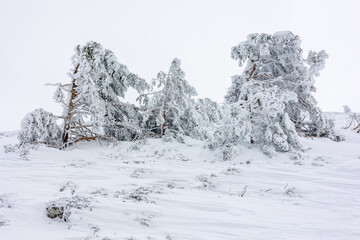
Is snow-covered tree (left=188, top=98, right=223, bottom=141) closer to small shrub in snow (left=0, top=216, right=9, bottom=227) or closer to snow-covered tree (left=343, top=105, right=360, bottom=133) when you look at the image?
snow-covered tree (left=343, top=105, right=360, bottom=133)

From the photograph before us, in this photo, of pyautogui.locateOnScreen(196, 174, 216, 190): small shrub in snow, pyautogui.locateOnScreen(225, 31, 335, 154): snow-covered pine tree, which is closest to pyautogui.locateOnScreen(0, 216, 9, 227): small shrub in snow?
pyautogui.locateOnScreen(196, 174, 216, 190): small shrub in snow

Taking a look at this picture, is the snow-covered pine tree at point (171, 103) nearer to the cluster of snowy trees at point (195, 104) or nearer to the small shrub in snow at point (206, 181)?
the cluster of snowy trees at point (195, 104)

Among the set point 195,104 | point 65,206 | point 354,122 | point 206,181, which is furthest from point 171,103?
point 354,122

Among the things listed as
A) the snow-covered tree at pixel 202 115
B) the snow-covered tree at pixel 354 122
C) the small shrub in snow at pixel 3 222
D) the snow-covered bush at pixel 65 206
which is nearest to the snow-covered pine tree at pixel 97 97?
the snow-covered tree at pixel 202 115

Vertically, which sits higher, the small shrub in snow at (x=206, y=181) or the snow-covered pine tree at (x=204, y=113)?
the snow-covered pine tree at (x=204, y=113)

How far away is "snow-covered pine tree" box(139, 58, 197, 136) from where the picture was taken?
11.3 m

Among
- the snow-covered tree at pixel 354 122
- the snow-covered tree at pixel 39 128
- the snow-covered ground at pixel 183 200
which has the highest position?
the snow-covered tree at pixel 354 122

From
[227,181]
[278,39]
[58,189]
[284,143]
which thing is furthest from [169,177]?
[278,39]

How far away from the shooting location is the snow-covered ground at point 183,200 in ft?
8.55

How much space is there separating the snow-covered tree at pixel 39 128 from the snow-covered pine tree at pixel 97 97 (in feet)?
1.68

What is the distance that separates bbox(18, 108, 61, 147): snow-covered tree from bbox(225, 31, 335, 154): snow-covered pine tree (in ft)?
22.8

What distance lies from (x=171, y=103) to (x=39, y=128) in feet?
18.5

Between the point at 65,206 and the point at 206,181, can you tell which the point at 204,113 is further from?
the point at 65,206

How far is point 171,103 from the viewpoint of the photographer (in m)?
11.4
